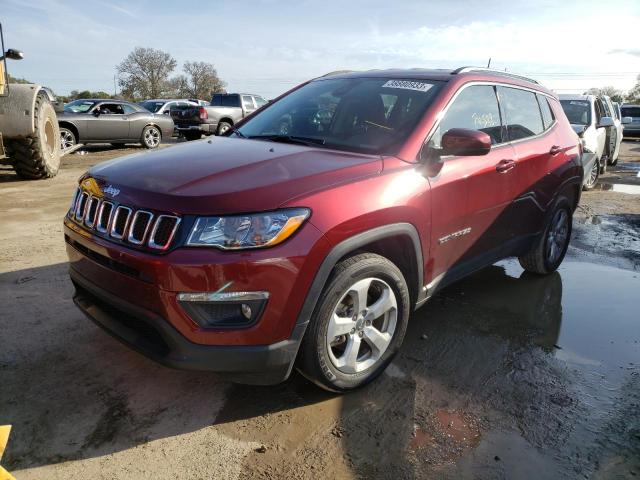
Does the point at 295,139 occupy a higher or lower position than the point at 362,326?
higher

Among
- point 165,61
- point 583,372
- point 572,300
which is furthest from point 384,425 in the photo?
point 165,61

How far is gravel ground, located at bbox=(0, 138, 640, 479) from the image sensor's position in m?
2.26

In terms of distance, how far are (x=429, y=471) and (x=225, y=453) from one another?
956 mm

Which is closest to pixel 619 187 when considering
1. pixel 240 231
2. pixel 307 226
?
pixel 307 226

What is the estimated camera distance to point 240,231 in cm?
217

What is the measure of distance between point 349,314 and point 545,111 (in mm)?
3122

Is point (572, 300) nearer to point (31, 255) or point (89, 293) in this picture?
point (89, 293)

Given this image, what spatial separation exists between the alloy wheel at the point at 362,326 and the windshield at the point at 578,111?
8421mm

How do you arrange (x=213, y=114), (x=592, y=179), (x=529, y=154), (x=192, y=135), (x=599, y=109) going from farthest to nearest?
1. (x=192, y=135)
2. (x=213, y=114)
3. (x=599, y=109)
4. (x=592, y=179)
5. (x=529, y=154)

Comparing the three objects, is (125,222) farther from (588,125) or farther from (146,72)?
(146,72)

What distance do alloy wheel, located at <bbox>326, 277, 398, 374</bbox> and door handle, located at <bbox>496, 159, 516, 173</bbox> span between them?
56.7 inches

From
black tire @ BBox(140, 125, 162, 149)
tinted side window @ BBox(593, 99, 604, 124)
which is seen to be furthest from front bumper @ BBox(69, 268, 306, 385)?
black tire @ BBox(140, 125, 162, 149)

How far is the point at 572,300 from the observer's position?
169 inches

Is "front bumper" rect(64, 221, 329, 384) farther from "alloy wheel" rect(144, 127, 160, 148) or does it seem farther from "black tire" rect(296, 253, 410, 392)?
"alloy wheel" rect(144, 127, 160, 148)
